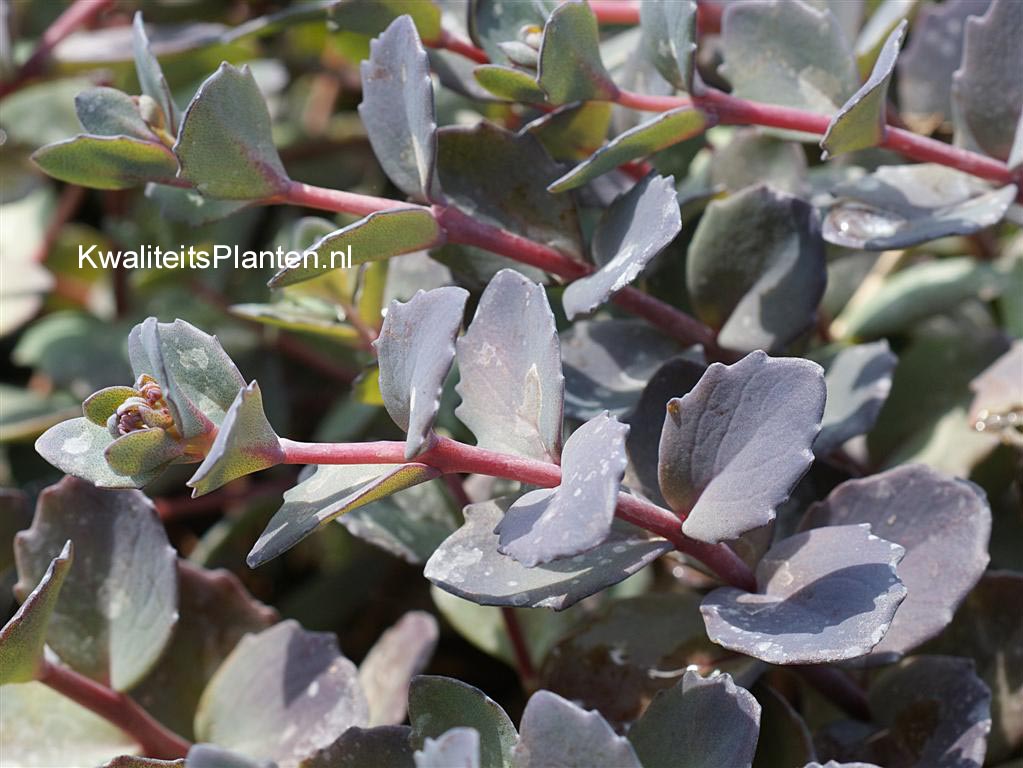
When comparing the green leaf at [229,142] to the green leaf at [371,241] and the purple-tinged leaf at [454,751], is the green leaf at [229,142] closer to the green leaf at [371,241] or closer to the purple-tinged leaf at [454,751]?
the green leaf at [371,241]

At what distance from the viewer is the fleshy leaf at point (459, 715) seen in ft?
1.79

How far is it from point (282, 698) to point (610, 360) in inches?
11.3

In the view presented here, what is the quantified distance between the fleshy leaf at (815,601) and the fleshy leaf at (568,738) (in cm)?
9

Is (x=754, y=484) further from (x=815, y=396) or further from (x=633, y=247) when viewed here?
(x=633, y=247)

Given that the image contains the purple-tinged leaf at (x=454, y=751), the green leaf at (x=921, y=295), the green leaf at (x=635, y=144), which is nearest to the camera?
the purple-tinged leaf at (x=454, y=751)

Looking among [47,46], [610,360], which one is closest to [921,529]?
[610,360]

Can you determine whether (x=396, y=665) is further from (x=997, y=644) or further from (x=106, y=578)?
(x=997, y=644)

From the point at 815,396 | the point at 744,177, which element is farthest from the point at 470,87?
the point at 815,396

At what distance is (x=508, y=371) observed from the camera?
1.88 feet

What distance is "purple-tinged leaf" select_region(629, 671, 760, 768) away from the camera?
0.51 metres

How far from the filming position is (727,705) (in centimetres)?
52

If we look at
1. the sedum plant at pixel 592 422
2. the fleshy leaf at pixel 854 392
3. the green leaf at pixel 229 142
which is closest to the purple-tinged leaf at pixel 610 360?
the sedum plant at pixel 592 422

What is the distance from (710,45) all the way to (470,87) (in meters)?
0.30

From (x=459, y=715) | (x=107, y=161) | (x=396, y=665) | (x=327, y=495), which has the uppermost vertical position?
(x=107, y=161)
